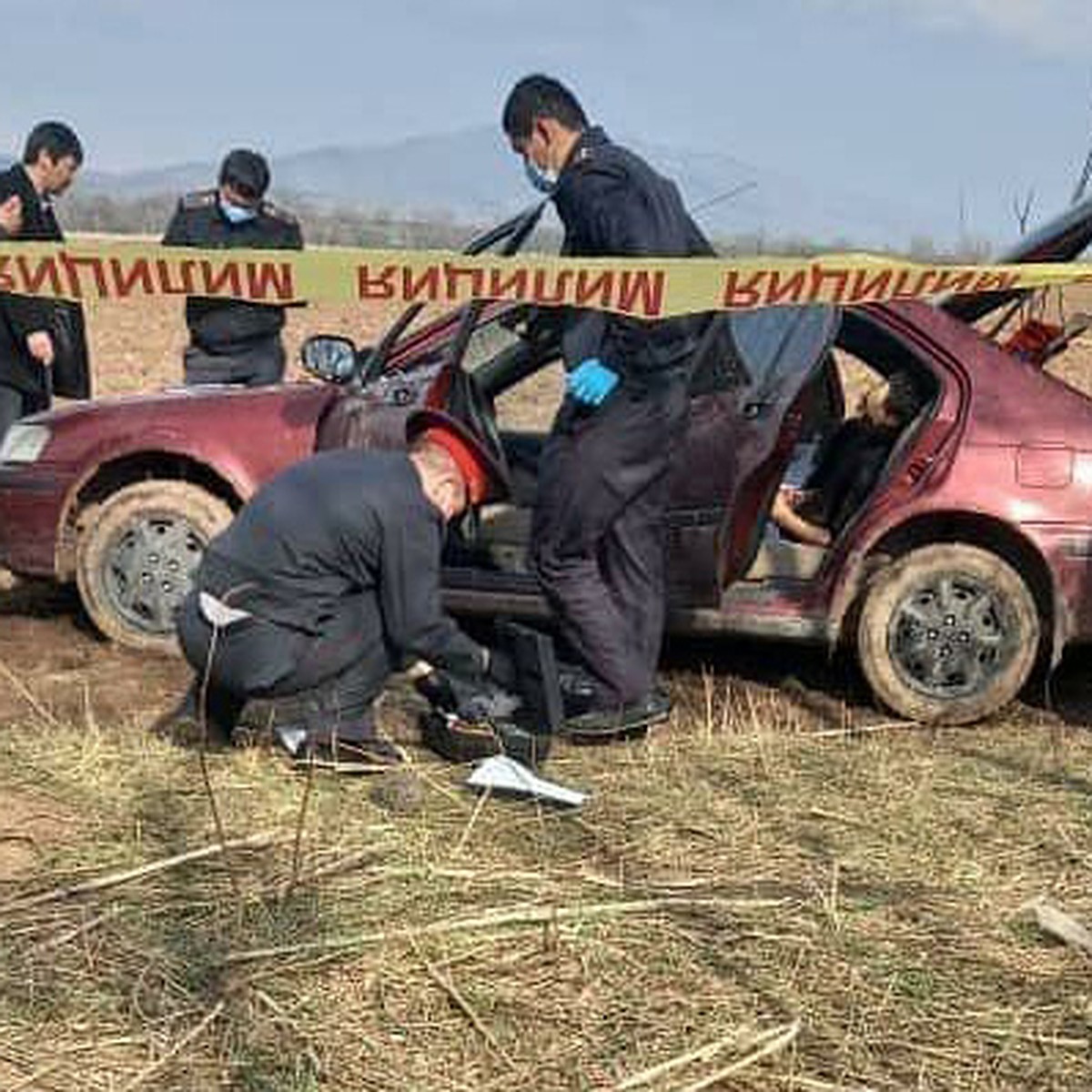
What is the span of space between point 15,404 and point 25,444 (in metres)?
1.12

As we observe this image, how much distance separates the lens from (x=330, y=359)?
21.5 ft

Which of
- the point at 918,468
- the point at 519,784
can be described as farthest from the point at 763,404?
the point at 519,784

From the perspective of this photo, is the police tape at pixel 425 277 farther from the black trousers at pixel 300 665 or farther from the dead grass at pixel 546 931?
the dead grass at pixel 546 931

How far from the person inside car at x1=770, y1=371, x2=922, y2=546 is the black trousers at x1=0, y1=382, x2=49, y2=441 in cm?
349

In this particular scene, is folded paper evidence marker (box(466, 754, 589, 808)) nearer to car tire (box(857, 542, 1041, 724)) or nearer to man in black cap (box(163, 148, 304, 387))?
car tire (box(857, 542, 1041, 724))

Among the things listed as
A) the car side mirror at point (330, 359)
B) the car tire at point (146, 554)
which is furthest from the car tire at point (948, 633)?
the car tire at point (146, 554)

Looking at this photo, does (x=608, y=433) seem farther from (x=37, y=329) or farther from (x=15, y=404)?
(x=15, y=404)

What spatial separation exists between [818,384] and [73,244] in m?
2.65

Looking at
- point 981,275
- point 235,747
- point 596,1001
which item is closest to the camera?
point 596,1001

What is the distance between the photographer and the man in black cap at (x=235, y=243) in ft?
26.8

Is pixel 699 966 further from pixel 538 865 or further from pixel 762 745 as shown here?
pixel 762 745

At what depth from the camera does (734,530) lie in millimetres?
6027

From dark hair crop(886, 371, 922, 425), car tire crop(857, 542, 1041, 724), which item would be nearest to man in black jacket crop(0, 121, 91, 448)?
dark hair crop(886, 371, 922, 425)

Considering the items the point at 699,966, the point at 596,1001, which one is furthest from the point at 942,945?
the point at 596,1001
